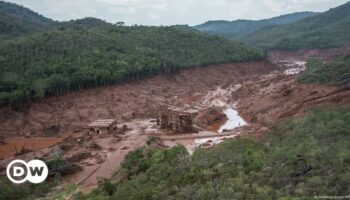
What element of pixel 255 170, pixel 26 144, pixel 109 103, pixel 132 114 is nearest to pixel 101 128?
pixel 26 144

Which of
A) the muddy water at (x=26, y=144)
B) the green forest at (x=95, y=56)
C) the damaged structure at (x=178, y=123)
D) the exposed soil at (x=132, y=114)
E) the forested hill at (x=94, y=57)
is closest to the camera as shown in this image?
the exposed soil at (x=132, y=114)

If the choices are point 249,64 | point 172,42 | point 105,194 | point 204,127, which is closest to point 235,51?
point 249,64

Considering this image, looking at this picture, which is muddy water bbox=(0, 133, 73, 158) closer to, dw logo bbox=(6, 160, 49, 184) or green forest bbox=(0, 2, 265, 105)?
green forest bbox=(0, 2, 265, 105)

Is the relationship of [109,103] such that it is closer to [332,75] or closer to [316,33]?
[332,75]

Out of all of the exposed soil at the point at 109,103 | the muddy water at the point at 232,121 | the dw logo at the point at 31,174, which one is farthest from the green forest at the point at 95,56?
the dw logo at the point at 31,174

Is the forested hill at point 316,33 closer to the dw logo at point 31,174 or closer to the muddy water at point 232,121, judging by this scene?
the muddy water at point 232,121
